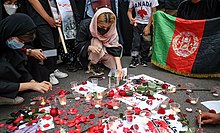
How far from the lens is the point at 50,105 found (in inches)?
75.7

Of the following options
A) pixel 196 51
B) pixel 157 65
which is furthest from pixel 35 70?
pixel 196 51

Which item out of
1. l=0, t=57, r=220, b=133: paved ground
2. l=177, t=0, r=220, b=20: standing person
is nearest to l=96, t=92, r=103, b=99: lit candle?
l=0, t=57, r=220, b=133: paved ground

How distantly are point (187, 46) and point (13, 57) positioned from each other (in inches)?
71.9

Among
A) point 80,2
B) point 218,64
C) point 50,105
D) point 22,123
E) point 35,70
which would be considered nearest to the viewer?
point 22,123

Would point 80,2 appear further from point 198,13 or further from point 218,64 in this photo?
point 218,64

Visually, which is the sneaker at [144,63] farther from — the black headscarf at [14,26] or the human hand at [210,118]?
the black headscarf at [14,26]

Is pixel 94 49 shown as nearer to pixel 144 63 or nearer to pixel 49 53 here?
pixel 49 53

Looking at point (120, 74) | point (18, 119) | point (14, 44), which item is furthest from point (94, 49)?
point (18, 119)

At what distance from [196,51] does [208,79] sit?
1.12ft

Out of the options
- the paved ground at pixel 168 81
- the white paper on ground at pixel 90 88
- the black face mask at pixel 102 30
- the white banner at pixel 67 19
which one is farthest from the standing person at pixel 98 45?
the white paper on ground at pixel 90 88

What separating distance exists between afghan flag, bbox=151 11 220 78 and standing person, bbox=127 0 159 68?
25 centimetres

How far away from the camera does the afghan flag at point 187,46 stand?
2430 mm

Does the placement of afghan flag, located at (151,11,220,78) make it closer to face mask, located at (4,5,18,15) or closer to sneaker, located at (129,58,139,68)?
sneaker, located at (129,58,139,68)

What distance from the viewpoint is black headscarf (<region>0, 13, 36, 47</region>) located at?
1.84 metres
